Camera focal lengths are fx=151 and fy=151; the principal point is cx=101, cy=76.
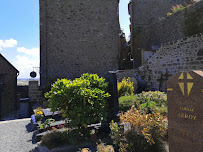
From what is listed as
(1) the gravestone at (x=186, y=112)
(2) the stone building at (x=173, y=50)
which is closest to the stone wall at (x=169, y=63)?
(2) the stone building at (x=173, y=50)

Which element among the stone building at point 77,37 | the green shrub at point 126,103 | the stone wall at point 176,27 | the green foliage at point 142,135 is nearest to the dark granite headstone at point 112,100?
the green foliage at point 142,135

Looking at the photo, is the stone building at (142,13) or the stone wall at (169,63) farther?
the stone building at (142,13)

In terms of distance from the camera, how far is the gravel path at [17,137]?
4.34 meters

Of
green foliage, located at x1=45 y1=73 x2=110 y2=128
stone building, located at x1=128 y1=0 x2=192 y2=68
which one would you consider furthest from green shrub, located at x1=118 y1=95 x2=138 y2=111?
stone building, located at x1=128 y1=0 x2=192 y2=68

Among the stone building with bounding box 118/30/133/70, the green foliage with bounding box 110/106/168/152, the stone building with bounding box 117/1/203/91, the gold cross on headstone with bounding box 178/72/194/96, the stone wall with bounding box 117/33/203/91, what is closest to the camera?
the gold cross on headstone with bounding box 178/72/194/96

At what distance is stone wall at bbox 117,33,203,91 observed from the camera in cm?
765

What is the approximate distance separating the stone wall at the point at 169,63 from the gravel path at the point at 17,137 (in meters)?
7.51

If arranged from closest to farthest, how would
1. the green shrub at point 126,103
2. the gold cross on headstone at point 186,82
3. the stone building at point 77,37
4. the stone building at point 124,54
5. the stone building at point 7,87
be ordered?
the gold cross on headstone at point 186,82, the green shrub at point 126,103, the stone building at point 77,37, the stone building at point 7,87, the stone building at point 124,54

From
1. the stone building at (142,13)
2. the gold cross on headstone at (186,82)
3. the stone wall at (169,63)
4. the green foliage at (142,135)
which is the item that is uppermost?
the stone building at (142,13)

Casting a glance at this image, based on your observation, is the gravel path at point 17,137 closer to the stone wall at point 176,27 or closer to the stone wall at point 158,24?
the stone wall at point 158,24

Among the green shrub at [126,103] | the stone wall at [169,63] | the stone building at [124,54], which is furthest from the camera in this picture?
the stone building at [124,54]

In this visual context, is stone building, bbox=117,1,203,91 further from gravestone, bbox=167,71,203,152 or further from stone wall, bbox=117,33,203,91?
gravestone, bbox=167,71,203,152

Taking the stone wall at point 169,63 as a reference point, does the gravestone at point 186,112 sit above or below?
below

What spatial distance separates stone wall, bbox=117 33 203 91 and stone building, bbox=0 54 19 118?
36.6ft
